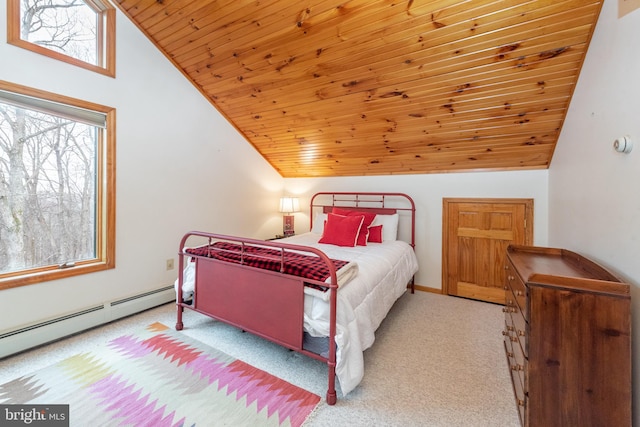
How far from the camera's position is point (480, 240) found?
3092 mm

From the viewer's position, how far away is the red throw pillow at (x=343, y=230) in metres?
3.02

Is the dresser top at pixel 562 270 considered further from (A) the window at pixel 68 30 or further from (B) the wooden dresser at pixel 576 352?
(A) the window at pixel 68 30

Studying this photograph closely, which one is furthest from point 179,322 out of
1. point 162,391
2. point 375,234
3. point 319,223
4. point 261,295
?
point 375,234

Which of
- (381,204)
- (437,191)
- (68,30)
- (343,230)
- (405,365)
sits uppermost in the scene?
(68,30)

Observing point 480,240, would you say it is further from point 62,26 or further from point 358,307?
point 62,26

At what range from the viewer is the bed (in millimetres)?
1575

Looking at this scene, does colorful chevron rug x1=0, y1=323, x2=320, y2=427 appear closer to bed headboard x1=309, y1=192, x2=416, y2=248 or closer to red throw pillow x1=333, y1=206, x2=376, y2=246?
red throw pillow x1=333, y1=206, x2=376, y2=246

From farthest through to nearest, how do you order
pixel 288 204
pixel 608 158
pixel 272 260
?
pixel 288 204 → pixel 272 260 → pixel 608 158

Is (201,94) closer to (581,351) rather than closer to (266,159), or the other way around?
(266,159)

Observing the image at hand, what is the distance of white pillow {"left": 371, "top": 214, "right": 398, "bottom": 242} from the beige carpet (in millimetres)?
900

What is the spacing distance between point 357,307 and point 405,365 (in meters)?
0.61

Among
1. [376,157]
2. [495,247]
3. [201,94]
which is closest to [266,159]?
[201,94]

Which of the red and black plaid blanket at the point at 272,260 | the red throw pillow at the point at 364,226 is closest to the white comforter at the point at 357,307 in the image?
the red and black plaid blanket at the point at 272,260

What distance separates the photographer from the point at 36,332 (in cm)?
206
